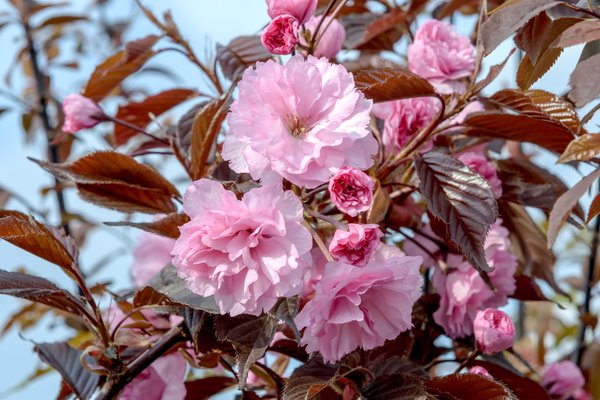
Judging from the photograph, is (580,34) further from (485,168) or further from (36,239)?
(36,239)

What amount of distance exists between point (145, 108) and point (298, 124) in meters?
0.53

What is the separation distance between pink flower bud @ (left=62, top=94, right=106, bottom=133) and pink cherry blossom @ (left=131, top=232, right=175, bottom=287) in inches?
7.2

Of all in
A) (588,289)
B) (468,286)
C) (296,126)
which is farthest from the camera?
(588,289)

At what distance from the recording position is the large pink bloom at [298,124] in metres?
0.76

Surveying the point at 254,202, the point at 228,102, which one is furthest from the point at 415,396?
the point at 228,102

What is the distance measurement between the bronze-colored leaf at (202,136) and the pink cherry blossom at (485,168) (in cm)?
31

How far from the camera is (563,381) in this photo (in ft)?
4.19

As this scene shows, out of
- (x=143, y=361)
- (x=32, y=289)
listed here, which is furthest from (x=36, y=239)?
(x=143, y=361)

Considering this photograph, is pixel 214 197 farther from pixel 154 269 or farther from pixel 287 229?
pixel 154 269

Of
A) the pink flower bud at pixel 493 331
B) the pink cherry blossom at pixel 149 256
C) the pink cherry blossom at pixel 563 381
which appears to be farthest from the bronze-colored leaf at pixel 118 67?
the pink cherry blossom at pixel 563 381

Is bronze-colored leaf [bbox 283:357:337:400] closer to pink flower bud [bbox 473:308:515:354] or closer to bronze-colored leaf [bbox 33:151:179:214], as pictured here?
pink flower bud [bbox 473:308:515:354]

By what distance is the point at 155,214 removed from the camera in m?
1.02

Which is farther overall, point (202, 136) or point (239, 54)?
point (239, 54)

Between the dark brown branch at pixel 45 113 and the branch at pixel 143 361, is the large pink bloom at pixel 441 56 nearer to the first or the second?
the branch at pixel 143 361
